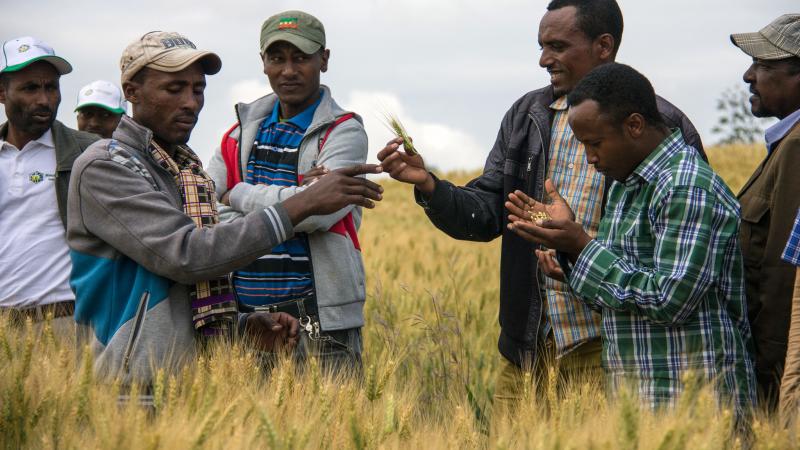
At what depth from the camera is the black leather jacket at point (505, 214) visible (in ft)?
13.5

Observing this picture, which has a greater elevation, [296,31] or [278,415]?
[296,31]

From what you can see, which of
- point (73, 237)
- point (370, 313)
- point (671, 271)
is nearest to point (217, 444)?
point (73, 237)

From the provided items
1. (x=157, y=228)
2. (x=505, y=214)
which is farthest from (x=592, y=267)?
(x=157, y=228)

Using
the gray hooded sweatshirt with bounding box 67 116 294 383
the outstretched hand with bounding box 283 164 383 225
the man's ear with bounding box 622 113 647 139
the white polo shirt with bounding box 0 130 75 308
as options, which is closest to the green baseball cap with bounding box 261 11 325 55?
the outstretched hand with bounding box 283 164 383 225

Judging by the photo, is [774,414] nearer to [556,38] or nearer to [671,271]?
[671,271]

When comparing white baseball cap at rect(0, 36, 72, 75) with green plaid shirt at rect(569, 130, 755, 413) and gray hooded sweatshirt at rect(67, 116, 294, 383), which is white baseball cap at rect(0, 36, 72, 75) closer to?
gray hooded sweatshirt at rect(67, 116, 294, 383)

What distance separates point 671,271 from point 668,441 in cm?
70

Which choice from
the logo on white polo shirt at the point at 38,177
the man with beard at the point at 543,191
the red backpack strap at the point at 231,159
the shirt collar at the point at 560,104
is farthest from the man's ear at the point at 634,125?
the logo on white polo shirt at the point at 38,177

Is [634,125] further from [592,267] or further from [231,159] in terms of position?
[231,159]

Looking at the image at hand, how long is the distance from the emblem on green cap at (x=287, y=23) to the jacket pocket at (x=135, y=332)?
1.41 metres

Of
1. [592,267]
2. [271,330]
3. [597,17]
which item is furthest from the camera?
[597,17]

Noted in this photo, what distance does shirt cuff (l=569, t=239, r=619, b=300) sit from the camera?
3.31 metres

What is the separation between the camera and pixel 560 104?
4.12 meters

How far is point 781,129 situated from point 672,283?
1028 mm
